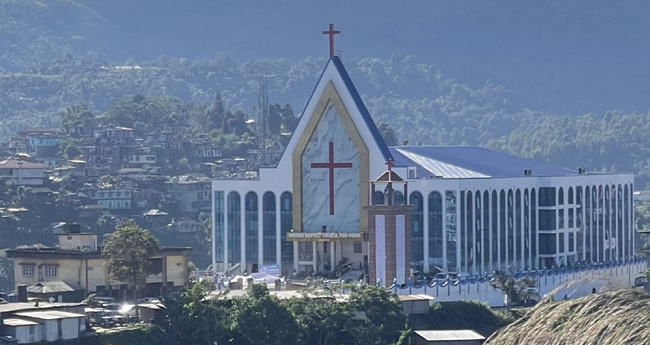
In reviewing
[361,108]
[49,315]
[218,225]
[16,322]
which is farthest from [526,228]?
[16,322]

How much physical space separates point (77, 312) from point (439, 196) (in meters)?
22.5

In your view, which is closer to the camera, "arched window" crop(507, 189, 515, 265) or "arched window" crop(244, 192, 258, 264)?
"arched window" crop(244, 192, 258, 264)

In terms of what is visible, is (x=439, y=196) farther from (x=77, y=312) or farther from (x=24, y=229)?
(x=24, y=229)

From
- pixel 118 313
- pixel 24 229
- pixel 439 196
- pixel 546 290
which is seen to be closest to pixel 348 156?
pixel 439 196

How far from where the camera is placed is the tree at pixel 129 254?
7850 cm

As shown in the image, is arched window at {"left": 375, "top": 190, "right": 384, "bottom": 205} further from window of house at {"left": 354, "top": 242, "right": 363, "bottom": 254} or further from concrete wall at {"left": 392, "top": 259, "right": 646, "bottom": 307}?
concrete wall at {"left": 392, "top": 259, "right": 646, "bottom": 307}

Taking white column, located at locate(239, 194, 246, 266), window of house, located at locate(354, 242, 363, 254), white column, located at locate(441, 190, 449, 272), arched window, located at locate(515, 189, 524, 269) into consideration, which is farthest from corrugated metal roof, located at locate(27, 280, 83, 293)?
arched window, located at locate(515, 189, 524, 269)

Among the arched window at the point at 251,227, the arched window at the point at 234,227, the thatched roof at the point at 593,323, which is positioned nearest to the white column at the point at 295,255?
the arched window at the point at 251,227

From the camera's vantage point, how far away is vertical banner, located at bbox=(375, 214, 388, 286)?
8400cm

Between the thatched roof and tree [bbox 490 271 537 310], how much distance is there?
35462mm

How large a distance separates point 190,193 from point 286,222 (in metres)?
68.6

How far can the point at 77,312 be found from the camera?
73.1 meters

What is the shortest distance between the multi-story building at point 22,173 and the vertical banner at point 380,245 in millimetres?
69669

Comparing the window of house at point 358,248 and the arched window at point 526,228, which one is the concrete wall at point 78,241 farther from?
the arched window at point 526,228
